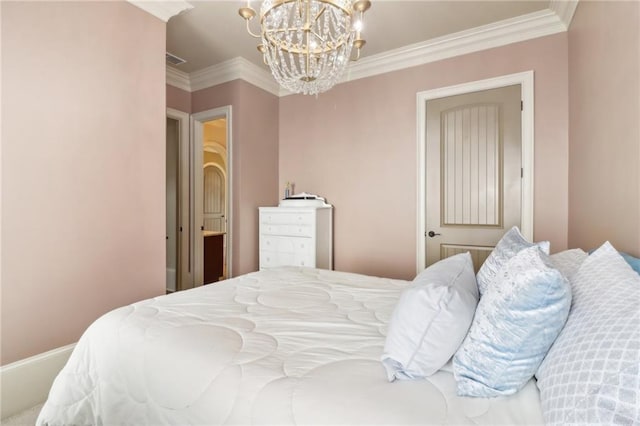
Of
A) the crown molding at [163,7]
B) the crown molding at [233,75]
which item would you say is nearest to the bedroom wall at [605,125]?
the crown molding at [163,7]

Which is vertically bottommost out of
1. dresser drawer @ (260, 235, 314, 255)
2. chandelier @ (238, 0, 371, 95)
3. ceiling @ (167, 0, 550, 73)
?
dresser drawer @ (260, 235, 314, 255)

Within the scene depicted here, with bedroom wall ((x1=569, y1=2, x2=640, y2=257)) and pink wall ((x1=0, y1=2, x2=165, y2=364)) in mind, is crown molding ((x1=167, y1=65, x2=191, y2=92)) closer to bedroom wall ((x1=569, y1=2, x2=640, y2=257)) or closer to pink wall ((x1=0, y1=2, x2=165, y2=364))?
pink wall ((x1=0, y1=2, x2=165, y2=364))

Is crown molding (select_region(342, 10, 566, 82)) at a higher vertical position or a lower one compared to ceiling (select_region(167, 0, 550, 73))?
lower

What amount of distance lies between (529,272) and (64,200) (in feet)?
8.04

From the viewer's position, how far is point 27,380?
1840mm

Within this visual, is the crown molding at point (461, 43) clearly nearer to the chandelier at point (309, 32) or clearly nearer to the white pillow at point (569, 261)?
the chandelier at point (309, 32)

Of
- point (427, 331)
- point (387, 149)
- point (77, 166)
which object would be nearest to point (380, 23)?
point (387, 149)

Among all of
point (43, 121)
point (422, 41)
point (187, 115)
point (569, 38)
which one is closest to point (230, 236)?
point (187, 115)

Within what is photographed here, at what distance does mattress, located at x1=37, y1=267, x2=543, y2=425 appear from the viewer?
0.80m

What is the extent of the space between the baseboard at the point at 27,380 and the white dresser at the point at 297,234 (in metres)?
1.94

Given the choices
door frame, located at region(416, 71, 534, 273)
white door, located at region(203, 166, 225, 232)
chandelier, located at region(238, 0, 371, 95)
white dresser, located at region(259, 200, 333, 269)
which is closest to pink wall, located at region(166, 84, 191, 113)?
white dresser, located at region(259, 200, 333, 269)

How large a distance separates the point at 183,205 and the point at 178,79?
149 centimetres

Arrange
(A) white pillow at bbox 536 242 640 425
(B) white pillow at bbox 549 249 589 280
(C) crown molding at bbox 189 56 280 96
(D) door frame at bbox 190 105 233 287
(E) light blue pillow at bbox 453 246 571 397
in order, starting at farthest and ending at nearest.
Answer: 1. (D) door frame at bbox 190 105 233 287
2. (C) crown molding at bbox 189 56 280 96
3. (B) white pillow at bbox 549 249 589 280
4. (E) light blue pillow at bbox 453 246 571 397
5. (A) white pillow at bbox 536 242 640 425

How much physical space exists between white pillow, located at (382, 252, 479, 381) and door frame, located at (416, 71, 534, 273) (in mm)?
2230
